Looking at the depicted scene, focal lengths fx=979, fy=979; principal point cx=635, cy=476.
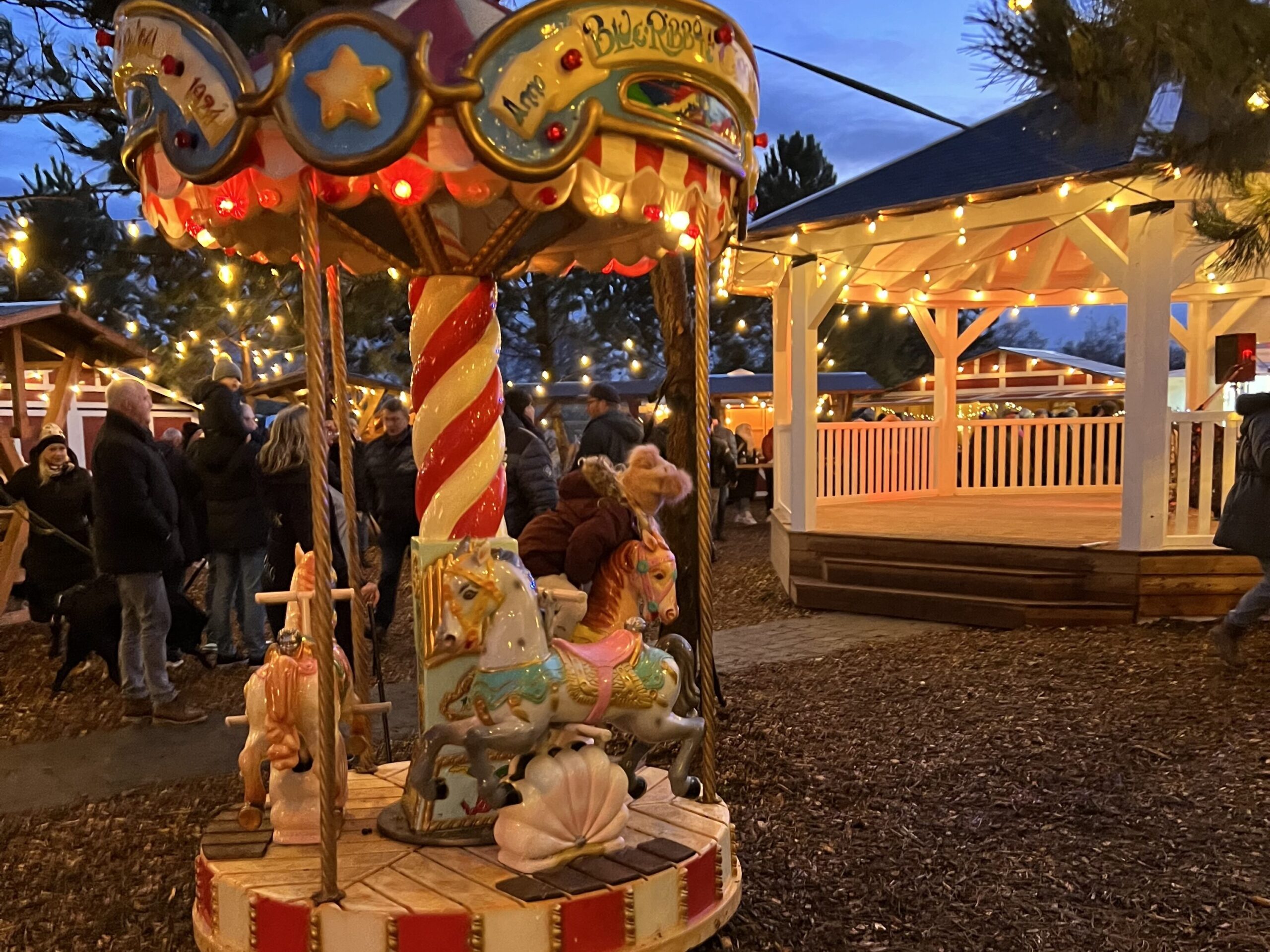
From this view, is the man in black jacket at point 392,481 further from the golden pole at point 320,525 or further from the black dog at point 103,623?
the golden pole at point 320,525

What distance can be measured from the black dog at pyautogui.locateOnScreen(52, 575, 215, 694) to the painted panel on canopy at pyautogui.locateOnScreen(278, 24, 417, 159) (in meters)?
4.03

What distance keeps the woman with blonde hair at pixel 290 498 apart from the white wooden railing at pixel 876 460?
5952 mm

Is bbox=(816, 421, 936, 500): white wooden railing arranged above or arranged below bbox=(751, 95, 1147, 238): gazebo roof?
below

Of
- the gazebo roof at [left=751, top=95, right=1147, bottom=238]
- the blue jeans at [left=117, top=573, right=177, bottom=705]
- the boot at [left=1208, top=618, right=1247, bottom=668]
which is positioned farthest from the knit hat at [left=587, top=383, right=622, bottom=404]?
the boot at [left=1208, top=618, right=1247, bottom=668]

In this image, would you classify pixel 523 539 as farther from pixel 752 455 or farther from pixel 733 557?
pixel 752 455

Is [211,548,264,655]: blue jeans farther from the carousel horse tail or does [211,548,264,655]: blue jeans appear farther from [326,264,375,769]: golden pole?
the carousel horse tail

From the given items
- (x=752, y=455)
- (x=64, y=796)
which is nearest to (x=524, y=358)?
(x=752, y=455)

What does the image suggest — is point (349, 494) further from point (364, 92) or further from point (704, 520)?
point (364, 92)

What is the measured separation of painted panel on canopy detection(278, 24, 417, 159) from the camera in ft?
7.81

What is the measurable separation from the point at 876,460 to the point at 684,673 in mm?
8416

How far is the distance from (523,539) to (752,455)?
1220 centimetres

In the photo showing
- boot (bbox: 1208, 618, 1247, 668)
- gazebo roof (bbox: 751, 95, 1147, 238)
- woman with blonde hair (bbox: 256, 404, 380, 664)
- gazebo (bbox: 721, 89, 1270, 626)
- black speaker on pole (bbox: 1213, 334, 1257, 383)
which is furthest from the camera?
black speaker on pole (bbox: 1213, 334, 1257, 383)

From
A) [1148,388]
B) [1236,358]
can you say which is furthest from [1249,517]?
[1236,358]

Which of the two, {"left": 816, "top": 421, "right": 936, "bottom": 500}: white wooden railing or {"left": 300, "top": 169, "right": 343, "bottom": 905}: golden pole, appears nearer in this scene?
{"left": 300, "top": 169, "right": 343, "bottom": 905}: golden pole
